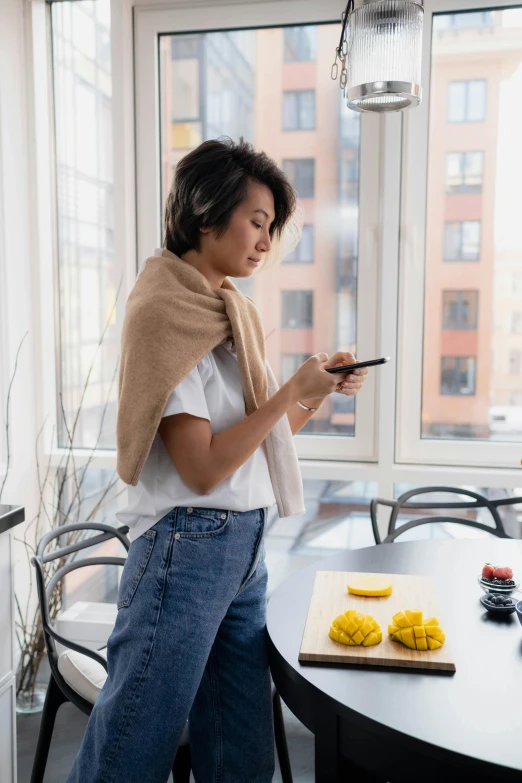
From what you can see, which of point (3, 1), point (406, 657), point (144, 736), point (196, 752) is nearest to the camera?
point (406, 657)

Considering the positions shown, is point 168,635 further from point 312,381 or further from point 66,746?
point 66,746

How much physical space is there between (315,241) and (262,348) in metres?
1.17

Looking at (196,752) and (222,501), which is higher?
(222,501)

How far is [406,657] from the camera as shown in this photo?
1.06 meters

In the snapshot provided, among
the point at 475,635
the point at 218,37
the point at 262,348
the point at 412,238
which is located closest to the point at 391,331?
the point at 412,238

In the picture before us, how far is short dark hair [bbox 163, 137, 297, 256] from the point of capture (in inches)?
51.1

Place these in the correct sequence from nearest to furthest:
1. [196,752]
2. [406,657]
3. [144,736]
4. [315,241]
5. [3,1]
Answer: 1. [406,657]
2. [144,736]
3. [196,752]
4. [3,1]
5. [315,241]

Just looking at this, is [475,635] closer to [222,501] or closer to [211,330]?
[222,501]

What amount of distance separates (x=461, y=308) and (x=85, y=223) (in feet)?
4.73

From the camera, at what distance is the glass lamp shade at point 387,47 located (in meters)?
1.29

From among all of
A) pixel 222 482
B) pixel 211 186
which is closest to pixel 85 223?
pixel 211 186

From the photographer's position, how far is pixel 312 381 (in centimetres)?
129

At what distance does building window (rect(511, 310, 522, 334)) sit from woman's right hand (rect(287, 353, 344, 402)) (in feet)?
4.44

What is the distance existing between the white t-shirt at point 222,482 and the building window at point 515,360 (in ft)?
4.68
